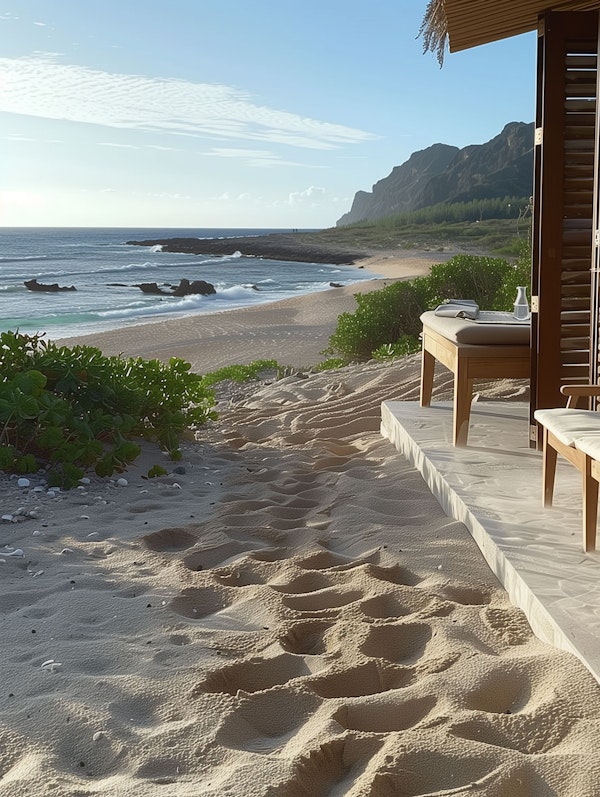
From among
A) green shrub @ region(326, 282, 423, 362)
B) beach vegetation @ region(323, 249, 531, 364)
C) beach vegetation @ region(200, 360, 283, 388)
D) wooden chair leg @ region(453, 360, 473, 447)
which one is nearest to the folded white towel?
wooden chair leg @ region(453, 360, 473, 447)

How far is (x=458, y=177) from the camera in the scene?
316ft

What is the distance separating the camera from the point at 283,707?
213cm

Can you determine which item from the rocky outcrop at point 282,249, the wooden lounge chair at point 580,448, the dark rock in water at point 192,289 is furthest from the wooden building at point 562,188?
the rocky outcrop at point 282,249

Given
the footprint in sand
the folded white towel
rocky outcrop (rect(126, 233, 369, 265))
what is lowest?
the footprint in sand

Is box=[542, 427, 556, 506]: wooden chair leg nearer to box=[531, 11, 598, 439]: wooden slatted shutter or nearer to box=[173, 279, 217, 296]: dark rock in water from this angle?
box=[531, 11, 598, 439]: wooden slatted shutter

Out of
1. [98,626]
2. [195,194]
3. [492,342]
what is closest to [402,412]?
[492,342]

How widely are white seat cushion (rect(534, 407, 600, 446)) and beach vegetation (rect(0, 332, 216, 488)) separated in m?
2.23

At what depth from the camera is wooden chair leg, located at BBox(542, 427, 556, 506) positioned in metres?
3.45

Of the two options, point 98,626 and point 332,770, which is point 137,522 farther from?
point 332,770

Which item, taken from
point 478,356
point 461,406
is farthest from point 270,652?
Answer: point 478,356

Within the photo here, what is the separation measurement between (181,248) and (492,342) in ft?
207

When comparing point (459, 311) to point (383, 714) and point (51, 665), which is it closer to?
point (383, 714)

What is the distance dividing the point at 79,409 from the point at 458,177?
318 ft

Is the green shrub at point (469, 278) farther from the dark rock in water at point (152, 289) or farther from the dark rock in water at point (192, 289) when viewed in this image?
the dark rock in water at point (152, 289)
